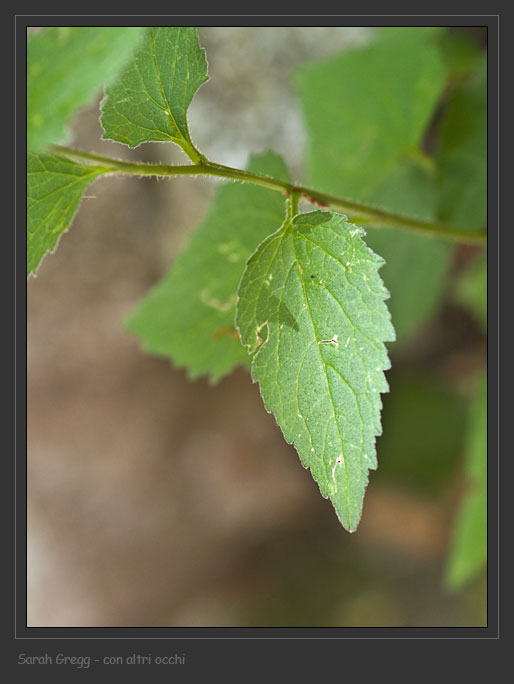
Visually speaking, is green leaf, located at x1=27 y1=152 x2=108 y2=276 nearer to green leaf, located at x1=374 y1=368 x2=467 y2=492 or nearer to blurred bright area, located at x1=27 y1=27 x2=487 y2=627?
blurred bright area, located at x1=27 y1=27 x2=487 y2=627

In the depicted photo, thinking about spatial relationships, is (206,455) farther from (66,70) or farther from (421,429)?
(66,70)

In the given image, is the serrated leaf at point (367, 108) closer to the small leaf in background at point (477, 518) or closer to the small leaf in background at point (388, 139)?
the small leaf in background at point (388, 139)

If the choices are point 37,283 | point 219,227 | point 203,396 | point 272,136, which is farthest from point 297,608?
point 219,227

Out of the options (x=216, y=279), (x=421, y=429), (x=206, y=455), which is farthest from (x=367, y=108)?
(x=206, y=455)

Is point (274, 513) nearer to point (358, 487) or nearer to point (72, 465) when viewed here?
point (72, 465)

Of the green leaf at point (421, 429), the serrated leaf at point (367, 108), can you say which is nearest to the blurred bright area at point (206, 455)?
the green leaf at point (421, 429)

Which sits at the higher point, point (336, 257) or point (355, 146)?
point (355, 146)
